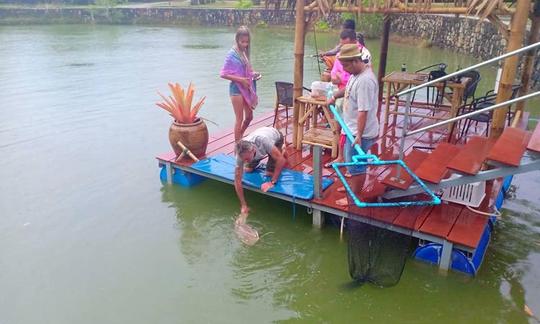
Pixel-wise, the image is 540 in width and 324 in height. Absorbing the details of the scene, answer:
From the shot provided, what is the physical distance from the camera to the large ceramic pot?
530 centimetres

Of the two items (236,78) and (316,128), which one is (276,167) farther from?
(236,78)

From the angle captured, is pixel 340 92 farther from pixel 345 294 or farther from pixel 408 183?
pixel 345 294

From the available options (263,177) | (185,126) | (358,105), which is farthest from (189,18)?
(358,105)

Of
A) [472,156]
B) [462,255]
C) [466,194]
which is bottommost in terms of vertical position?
[462,255]

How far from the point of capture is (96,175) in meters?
6.04

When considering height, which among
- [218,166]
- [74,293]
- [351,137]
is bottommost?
[74,293]

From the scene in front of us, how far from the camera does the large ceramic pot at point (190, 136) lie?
5305 millimetres

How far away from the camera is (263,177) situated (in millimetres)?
4859

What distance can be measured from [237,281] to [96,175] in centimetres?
317

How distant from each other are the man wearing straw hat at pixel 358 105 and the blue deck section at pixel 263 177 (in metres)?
0.49

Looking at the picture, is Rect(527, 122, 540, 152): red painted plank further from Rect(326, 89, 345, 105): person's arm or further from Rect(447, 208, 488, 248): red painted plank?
Rect(326, 89, 345, 105): person's arm

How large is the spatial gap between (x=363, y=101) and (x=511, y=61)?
1.53 metres

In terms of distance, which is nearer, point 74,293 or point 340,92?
point 74,293

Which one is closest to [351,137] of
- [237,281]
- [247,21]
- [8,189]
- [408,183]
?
[408,183]
